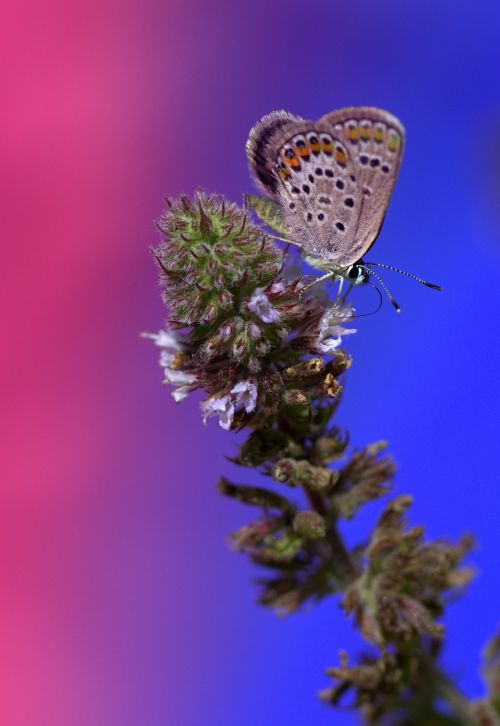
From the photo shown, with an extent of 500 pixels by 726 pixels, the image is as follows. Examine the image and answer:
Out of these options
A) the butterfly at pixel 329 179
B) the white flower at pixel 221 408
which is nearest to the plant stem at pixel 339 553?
the white flower at pixel 221 408

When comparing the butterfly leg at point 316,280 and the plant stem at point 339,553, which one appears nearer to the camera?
the butterfly leg at point 316,280

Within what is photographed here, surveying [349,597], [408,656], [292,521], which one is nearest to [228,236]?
[292,521]

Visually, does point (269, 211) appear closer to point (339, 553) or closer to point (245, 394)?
point (245, 394)

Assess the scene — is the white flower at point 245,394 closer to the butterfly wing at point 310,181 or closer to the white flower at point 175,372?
the white flower at point 175,372

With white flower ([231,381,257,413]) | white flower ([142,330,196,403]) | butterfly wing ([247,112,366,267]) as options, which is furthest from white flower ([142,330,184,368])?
butterfly wing ([247,112,366,267])

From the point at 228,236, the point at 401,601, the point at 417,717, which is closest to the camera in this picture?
the point at 228,236

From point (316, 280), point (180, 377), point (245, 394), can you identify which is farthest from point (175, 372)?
point (316, 280)

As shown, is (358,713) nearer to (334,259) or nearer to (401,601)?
(401,601)
